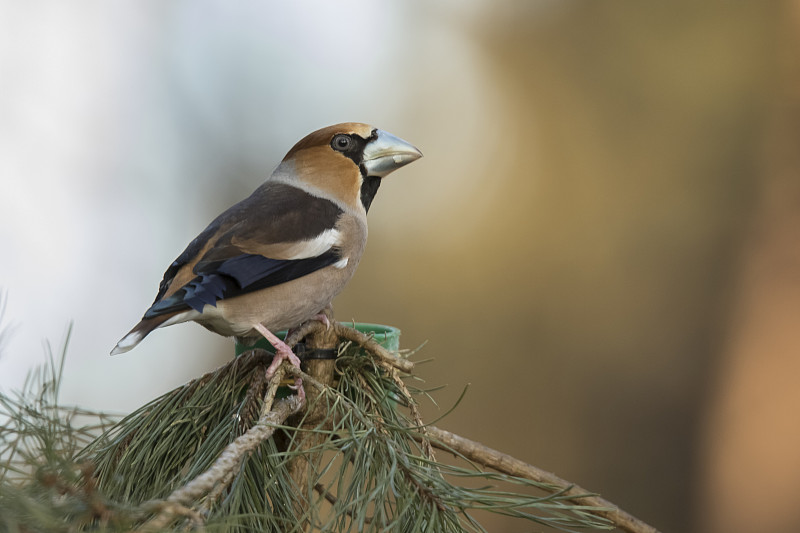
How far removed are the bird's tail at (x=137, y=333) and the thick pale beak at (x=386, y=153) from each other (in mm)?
597

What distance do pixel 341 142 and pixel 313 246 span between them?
30 centimetres

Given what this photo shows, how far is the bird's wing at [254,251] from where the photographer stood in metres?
1.18

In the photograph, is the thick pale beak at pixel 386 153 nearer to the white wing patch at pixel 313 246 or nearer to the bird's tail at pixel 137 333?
the white wing patch at pixel 313 246

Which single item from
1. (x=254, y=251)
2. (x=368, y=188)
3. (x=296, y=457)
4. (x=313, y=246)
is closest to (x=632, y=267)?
(x=368, y=188)

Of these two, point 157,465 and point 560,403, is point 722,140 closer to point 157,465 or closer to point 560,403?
point 560,403

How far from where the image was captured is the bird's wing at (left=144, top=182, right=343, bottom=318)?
1178 mm

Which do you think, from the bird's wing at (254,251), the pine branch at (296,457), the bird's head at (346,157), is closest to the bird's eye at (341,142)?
the bird's head at (346,157)

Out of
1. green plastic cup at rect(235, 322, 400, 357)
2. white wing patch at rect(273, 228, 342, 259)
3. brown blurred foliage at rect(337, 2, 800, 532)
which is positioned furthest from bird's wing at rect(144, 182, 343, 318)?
brown blurred foliage at rect(337, 2, 800, 532)

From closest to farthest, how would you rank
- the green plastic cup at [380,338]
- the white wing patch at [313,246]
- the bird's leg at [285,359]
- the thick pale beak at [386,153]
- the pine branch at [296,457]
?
1. the pine branch at [296,457]
2. the bird's leg at [285,359]
3. the green plastic cup at [380,338]
4. the white wing patch at [313,246]
5. the thick pale beak at [386,153]

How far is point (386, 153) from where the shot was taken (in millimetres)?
1549

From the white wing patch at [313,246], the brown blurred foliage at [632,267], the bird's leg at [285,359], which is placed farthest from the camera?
the brown blurred foliage at [632,267]

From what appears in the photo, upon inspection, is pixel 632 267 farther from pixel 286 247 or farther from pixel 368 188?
pixel 286 247

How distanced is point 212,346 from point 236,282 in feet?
6.93

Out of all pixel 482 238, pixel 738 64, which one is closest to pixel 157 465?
pixel 482 238
